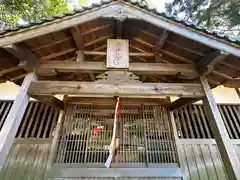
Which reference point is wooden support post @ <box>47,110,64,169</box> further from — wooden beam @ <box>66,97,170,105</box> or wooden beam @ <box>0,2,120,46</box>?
wooden beam @ <box>0,2,120,46</box>

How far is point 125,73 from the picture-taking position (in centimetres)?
365

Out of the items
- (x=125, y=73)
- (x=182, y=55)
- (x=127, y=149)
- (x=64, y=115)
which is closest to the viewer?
(x=125, y=73)

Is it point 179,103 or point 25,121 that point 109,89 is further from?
point 25,121

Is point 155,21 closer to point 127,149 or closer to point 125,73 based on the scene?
point 125,73

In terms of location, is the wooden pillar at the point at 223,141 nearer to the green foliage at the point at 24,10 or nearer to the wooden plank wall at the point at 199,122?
the wooden plank wall at the point at 199,122

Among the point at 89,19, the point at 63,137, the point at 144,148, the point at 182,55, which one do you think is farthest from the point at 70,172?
the point at 182,55

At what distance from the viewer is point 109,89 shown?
3.41 metres

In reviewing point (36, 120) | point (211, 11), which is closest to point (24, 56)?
point (36, 120)

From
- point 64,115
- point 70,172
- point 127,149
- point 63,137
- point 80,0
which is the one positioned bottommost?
point 70,172

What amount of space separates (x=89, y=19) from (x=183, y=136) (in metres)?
4.11

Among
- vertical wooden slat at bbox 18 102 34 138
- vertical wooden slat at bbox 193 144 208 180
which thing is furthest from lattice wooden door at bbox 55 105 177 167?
vertical wooden slat at bbox 18 102 34 138

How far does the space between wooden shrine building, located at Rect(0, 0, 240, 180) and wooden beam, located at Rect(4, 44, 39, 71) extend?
0.8 inches

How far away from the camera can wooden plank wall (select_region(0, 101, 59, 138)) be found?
491 cm

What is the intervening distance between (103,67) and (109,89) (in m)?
0.60
